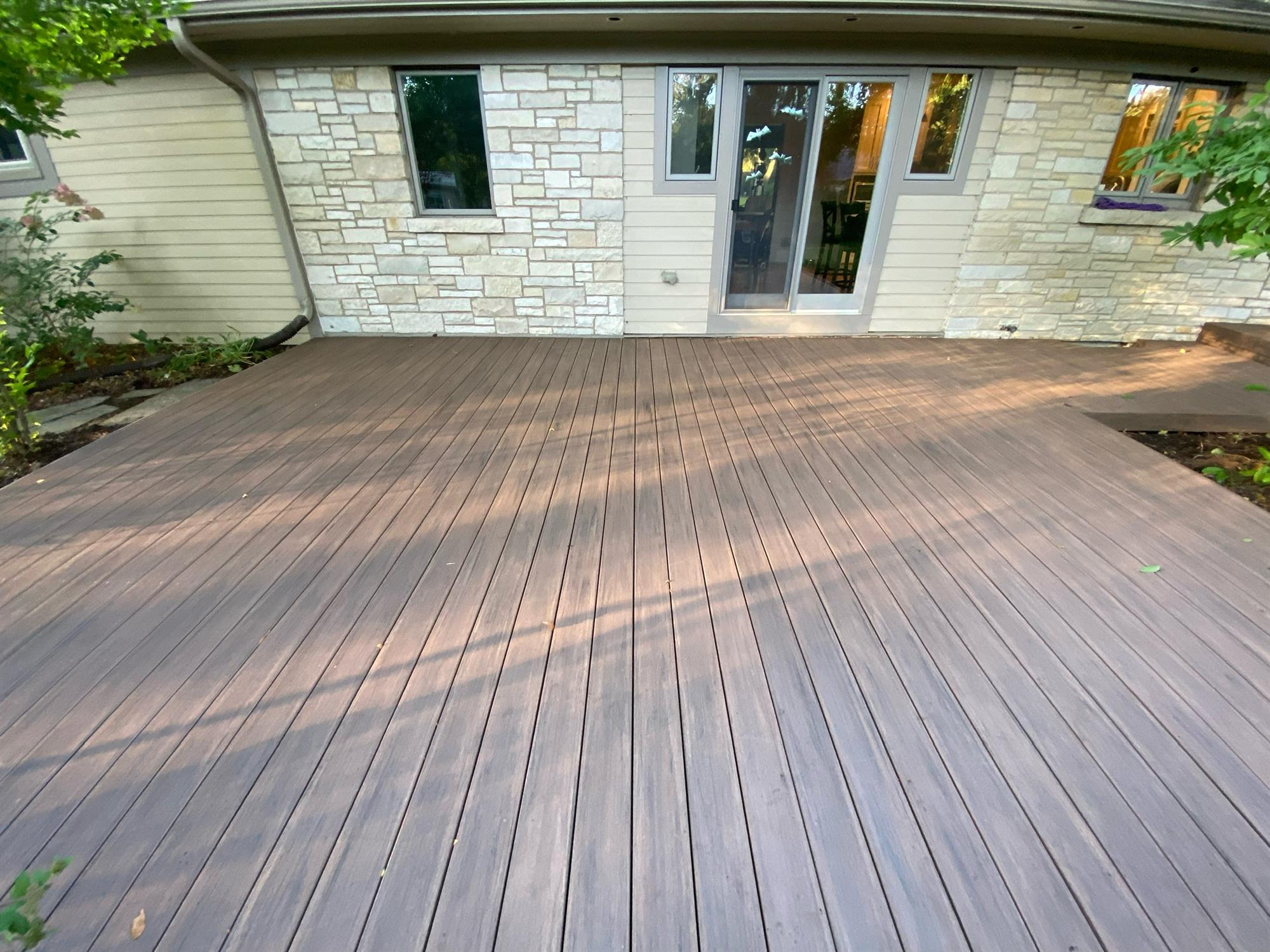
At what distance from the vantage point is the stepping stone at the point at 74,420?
3059 millimetres

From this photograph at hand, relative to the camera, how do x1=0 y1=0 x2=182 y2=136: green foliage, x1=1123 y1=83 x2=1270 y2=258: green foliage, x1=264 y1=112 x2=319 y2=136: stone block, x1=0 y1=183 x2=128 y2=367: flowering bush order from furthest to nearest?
1. x1=264 y1=112 x2=319 y2=136: stone block
2. x1=0 y1=183 x2=128 y2=367: flowering bush
3. x1=0 y1=0 x2=182 y2=136: green foliage
4. x1=1123 y1=83 x2=1270 y2=258: green foliage

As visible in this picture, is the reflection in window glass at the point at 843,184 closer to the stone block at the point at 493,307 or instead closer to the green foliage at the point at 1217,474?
the stone block at the point at 493,307

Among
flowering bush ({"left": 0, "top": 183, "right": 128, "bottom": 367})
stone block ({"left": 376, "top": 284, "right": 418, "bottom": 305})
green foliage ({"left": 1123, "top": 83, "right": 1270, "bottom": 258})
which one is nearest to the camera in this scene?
green foliage ({"left": 1123, "top": 83, "right": 1270, "bottom": 258})

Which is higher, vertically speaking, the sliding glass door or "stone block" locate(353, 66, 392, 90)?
"stone block" locate(353, 66, 392, 90)

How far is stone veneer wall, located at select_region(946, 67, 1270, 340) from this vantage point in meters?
3.92

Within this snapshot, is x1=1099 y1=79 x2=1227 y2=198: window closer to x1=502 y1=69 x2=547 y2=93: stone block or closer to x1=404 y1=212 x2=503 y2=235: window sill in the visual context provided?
x1=502 y1=69 x2=547 y2=93: stone block

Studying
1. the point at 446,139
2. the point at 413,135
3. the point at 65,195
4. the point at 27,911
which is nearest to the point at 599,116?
the point at 446,139

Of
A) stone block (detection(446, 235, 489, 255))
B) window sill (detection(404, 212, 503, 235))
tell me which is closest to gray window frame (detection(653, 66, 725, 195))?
window sill (detection(404, 212, 503, 235))

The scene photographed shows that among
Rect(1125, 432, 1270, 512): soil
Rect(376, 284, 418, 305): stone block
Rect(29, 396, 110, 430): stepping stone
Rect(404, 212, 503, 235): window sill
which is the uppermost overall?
Rect(404, 212, 503, 235): window sill

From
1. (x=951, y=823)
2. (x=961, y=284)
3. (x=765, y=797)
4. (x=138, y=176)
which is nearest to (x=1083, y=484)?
(x=951, y=823)

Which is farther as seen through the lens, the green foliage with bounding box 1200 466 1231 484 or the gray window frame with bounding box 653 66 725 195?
the gray window frame with bounding box 653 66 725 195

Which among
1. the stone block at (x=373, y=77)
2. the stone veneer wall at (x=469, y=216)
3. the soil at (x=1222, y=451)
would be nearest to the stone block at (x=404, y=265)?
the stone veneer wall at (x=469, y=216)

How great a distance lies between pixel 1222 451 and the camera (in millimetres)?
2760

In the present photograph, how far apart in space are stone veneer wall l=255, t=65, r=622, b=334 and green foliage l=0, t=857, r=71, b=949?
4134 millimetres
